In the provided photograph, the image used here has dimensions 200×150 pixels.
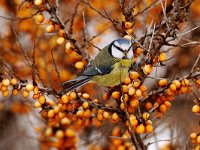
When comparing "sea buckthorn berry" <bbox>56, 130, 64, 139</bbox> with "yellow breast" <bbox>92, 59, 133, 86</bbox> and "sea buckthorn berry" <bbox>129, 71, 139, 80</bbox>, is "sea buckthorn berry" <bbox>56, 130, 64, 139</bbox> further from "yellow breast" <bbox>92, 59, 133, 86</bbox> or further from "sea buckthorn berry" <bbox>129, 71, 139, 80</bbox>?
"sea buckthorn berry" <bbox>129, 71, 139, 80</bbox>

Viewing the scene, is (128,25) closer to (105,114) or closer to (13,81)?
(105,114)

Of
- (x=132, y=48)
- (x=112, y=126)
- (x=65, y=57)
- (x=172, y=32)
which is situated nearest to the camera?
(x=172, y=32)

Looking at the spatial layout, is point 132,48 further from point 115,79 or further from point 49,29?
point 49,29

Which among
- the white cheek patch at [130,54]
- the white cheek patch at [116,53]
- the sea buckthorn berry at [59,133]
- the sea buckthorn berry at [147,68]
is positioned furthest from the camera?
the sea buckthorn berry at [59,133]

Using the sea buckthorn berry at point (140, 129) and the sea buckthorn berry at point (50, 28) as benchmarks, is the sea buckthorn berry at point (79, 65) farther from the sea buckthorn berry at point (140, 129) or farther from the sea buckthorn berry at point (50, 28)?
the sea buckthorn berry at point (140, 129)

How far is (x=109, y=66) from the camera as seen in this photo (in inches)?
151

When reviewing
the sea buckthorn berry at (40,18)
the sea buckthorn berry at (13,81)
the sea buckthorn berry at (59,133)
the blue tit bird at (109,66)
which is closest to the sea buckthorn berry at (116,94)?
the blue tit bird at (109,66)

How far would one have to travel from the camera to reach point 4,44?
596cm

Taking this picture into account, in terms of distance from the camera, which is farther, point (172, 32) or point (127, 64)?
point (127, 64)

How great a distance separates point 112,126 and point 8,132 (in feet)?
9.22

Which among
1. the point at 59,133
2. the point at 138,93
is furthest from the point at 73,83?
the point at 59,133

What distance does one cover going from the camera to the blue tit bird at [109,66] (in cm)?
330

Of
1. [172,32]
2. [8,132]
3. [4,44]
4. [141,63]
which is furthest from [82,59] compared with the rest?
[8,132]

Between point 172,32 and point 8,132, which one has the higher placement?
point 8,132
